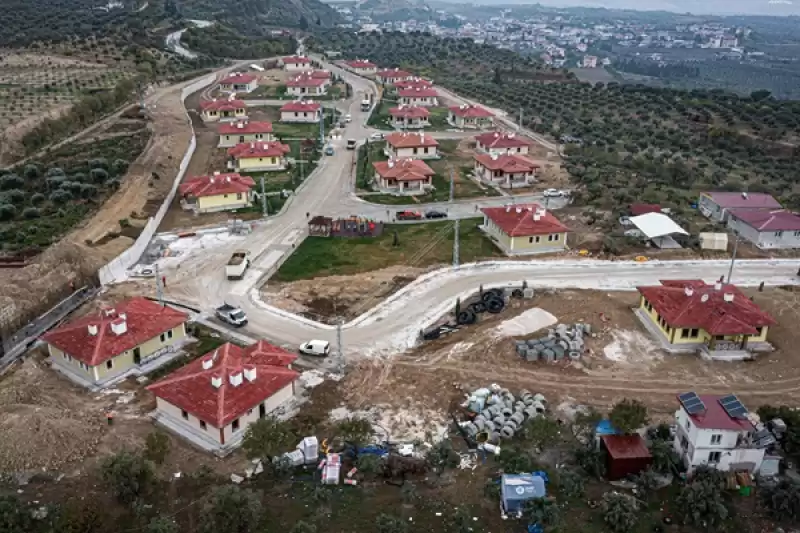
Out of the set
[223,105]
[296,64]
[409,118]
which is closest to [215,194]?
[223,105]

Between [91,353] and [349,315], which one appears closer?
[91,353]

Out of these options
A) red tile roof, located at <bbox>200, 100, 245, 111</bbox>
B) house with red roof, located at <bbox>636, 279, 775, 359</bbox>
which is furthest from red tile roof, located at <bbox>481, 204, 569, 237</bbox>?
red tile roof, located at <bbox>200, 100, 245, 111</bbox>

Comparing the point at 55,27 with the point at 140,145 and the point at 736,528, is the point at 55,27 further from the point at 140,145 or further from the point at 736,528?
the point at 736,528

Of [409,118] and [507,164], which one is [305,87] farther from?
[507,164]

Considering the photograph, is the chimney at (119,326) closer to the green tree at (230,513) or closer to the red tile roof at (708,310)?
the green tree at (230,513)

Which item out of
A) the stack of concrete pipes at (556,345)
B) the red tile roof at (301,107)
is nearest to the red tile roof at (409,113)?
the red tile roof at (301,107)

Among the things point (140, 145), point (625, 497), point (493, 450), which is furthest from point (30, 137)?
point (625, 497)
